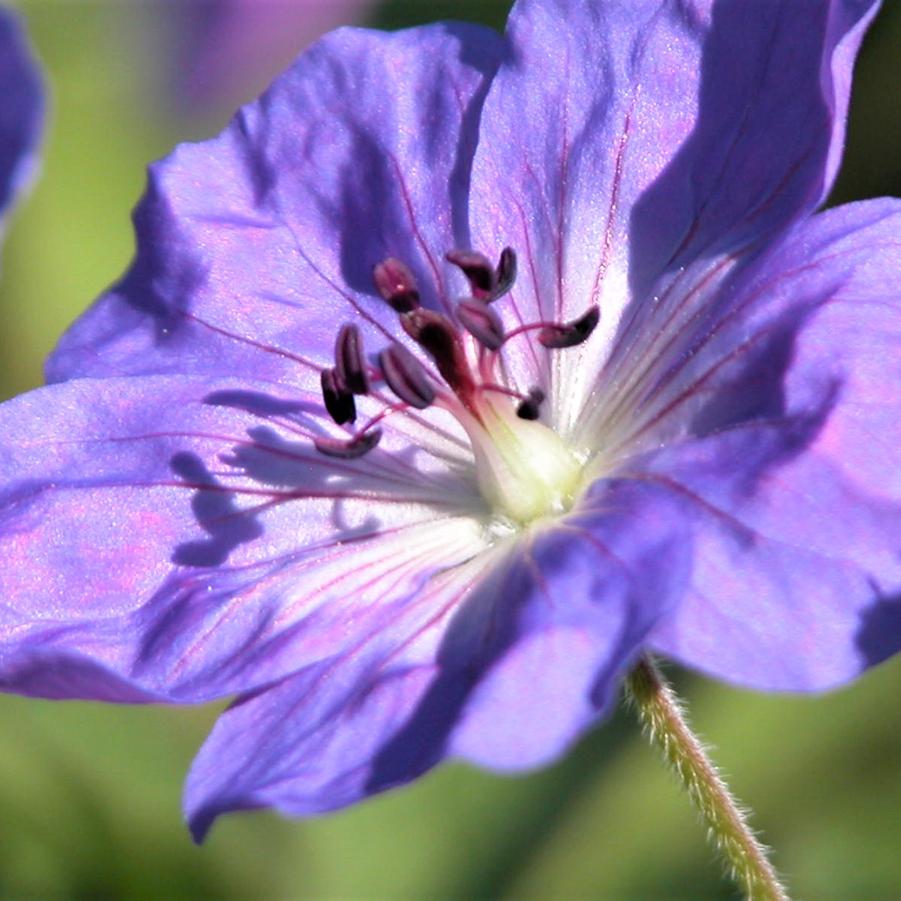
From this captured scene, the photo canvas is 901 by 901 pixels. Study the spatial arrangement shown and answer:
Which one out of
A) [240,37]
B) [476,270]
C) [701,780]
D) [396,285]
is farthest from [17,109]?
[240,37]

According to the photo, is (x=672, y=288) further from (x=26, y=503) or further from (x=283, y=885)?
(x=283, y=885)

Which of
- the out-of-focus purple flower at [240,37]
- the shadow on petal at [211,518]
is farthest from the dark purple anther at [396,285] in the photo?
the out-of-focus purple flower at [240,37]

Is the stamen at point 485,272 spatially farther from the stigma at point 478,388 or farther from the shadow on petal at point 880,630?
the shadow on petal at point 880,630

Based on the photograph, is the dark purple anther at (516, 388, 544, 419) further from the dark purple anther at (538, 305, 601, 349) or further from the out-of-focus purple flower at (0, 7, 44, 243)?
the out-of-focus purple flower at (0, 7, 44, 243)

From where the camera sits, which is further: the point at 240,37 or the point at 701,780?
the point at 240,37

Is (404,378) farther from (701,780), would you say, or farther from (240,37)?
(240,37)

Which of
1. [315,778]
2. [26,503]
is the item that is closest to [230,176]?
[26,503]
